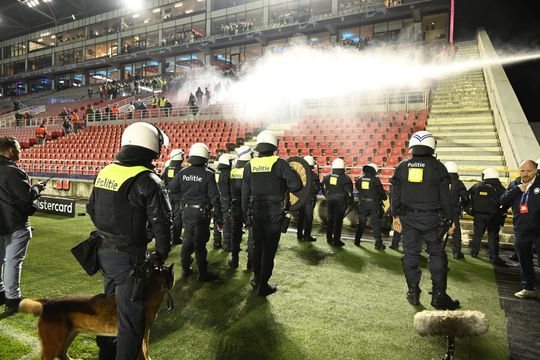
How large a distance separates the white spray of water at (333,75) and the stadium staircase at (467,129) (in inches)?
40.0

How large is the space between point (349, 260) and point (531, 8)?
2002 centimetres

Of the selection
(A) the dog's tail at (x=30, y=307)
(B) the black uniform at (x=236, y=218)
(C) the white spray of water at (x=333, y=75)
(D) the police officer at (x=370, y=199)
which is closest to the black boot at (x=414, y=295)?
(B) the black uniform at (x=236, y=218)

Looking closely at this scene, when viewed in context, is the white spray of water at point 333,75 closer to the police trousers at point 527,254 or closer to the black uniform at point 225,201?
the black uniform at point 225,201

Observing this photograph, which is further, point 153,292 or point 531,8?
point 531,8

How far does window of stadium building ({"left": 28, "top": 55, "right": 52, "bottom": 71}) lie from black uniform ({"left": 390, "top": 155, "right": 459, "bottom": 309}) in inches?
1806

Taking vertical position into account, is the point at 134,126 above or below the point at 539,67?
below

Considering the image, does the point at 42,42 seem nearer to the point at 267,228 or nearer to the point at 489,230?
the point at 267,228

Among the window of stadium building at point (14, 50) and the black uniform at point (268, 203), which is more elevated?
the window of stadium building at point (14, 50)

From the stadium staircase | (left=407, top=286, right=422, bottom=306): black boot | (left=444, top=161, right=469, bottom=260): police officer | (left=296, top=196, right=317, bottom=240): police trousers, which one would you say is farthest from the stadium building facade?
(left=407, top=286, right=422, bottom=306): black boot

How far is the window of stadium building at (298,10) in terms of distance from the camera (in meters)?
Result: 23.8

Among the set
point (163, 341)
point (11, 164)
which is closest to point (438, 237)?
point (163, 341)

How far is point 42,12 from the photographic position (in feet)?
116

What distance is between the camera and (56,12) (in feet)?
120

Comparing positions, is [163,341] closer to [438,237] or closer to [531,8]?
[438,237]
